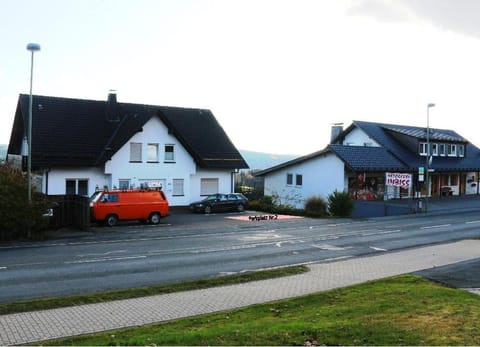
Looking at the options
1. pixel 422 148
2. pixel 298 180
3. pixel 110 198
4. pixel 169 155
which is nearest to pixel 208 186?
pixel 169 155

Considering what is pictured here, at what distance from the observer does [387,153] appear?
49719 mm

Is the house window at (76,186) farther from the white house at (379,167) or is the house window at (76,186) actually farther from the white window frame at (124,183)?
the white house at (379,167)

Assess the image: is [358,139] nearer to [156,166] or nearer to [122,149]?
[156,166]

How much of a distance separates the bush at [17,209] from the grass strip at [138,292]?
38.2 ft

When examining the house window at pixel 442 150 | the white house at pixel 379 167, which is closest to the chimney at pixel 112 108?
the white house at pixel 379 167

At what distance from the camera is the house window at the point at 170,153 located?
3856 centimetres

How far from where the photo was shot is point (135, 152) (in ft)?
122

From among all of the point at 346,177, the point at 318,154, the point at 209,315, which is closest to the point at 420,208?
the point at 346,177

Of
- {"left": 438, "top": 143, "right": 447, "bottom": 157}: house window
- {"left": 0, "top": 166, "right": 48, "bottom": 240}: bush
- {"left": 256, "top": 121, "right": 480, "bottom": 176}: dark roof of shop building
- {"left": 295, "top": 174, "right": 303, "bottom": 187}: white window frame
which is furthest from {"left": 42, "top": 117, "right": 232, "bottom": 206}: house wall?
{"left": 438, "top": 143, "right": 447, "bottom": 157}: house window

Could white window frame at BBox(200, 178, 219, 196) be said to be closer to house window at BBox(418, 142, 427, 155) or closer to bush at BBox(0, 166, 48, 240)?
bush at BBox(0, 166, 48, 240)

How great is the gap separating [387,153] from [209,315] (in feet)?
141

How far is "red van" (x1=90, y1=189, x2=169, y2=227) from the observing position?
27.6m

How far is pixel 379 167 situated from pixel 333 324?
39.8 m

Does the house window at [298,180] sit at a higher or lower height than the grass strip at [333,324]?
higher
